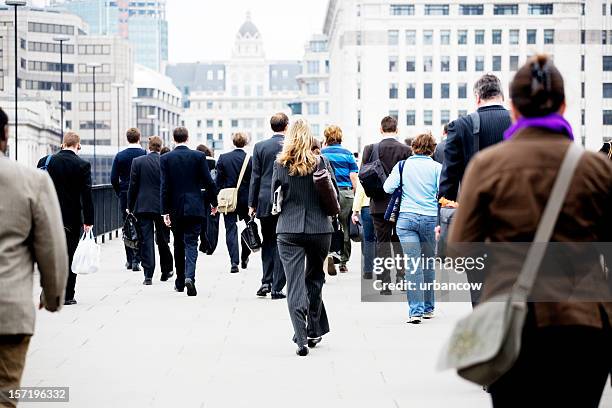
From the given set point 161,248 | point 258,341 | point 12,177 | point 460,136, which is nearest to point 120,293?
point 161,248

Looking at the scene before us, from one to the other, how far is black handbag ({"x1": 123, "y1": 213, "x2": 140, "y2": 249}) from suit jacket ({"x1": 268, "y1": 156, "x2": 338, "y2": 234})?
22.1 feet

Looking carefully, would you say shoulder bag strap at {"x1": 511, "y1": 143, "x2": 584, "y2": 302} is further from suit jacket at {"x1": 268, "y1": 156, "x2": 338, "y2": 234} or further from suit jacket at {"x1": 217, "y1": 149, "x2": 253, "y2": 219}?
suit jacket at {"x1": 217, "y1": 149, "x2": 253, "y2": 219}

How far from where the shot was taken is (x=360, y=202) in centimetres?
1445

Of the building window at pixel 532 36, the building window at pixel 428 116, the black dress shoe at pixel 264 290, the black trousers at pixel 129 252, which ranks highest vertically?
the building window at pixel 532 36

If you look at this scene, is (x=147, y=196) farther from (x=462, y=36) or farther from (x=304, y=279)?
(x=462, y=36)

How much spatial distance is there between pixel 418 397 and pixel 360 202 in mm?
7008

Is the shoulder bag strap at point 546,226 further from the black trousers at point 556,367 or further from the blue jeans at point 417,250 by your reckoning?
the blue jeans at point 417,250

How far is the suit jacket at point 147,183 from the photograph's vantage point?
1580 centimetres

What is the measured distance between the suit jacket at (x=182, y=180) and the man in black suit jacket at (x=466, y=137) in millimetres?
6089

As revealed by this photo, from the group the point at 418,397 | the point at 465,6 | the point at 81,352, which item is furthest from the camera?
the point at 465,6

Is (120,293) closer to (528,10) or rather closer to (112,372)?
(112,372)

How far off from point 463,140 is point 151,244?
8432 mm

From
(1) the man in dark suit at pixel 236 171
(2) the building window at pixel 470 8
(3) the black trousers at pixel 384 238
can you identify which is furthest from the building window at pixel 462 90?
(3) the black trousers at pixel 384 238

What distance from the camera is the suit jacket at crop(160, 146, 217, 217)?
45.2 ft
